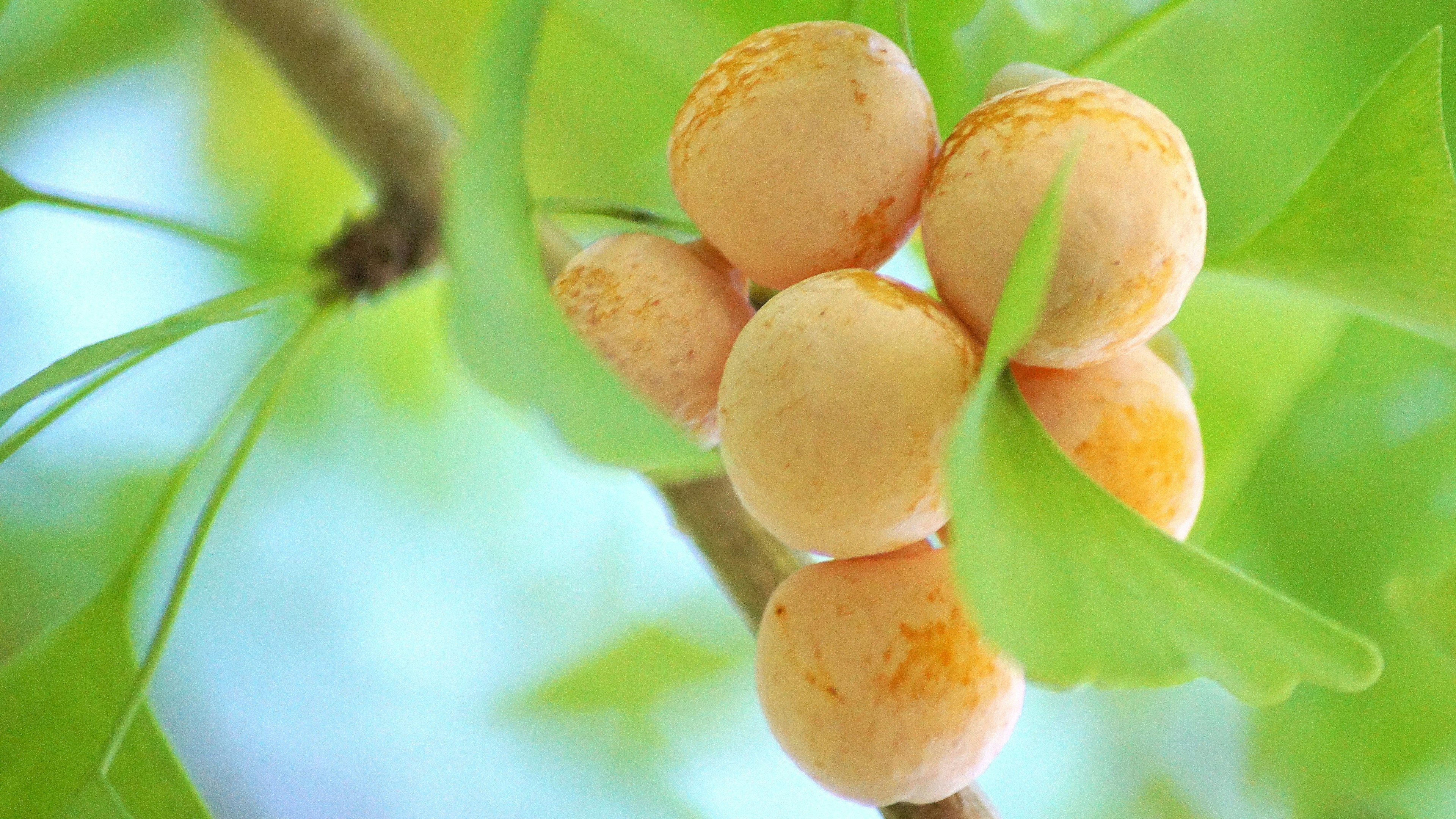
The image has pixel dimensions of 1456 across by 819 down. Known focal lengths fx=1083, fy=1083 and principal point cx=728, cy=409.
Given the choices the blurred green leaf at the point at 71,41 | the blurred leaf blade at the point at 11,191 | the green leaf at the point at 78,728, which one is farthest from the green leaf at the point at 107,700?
the blurred green leaf at the point at 71,41

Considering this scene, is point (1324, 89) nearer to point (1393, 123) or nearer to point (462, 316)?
point (1393, 123)

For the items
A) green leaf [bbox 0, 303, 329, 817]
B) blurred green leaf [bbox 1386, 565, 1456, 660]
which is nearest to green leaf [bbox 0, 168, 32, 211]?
green leaf [bbox 0, 303, 329, 817]

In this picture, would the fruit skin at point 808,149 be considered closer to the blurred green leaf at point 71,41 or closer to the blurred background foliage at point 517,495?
the blurred background foliage at point 517,495

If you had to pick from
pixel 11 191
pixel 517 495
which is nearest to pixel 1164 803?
pixel 517 495

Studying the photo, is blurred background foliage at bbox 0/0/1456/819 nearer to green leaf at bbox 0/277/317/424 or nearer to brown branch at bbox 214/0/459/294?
brown branch at bbox 214/0/459/294

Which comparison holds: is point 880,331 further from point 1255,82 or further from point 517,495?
point 517,495

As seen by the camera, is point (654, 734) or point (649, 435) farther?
point (654, 734)

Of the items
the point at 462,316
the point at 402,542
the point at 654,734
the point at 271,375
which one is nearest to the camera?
the point at 462,316

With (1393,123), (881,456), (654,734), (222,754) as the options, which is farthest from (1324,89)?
(222,754)
